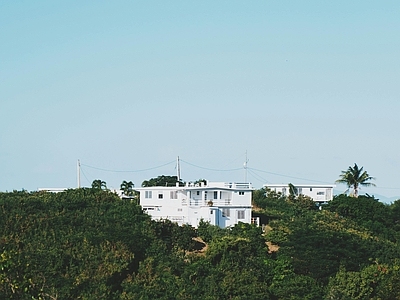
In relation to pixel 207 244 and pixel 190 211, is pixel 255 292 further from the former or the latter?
pixel 190 211

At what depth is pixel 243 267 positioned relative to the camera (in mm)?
35875

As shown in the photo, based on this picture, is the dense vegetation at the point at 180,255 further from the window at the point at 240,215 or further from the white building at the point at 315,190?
the white building at the point at 315,190

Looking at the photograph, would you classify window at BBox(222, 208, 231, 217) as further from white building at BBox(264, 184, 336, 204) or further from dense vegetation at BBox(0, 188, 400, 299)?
white building at BBox(264, 184, 336, 204)

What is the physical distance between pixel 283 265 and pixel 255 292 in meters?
3.40

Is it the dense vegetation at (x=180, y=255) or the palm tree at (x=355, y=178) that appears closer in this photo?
the dense vegetation at (x=180, y=255)

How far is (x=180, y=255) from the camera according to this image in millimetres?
37219

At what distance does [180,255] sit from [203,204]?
7406 millimetres

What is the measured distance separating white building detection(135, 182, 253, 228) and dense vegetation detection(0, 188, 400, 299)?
1.62 m

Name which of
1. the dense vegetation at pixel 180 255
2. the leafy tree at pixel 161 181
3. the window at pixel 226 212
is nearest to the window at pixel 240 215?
the window at pixel 226 212

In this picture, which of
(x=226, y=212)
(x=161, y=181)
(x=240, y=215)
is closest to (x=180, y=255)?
(x=226, y=212)

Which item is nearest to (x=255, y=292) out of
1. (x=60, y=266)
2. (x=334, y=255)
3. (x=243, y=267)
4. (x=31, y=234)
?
(x=243, y=267)

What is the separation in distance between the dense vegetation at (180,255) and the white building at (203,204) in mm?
1616

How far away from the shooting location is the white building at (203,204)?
43.2m

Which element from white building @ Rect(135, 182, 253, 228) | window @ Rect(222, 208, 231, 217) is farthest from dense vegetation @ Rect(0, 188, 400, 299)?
window @ Rect(222, 208, 231, 217)
